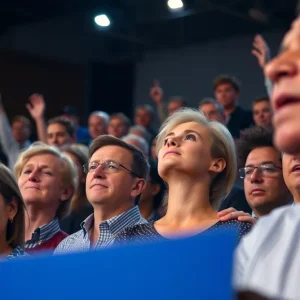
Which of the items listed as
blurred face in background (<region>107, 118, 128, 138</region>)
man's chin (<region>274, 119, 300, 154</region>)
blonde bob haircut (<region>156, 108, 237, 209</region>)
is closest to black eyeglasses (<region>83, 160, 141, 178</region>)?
blonde bob haircut (<region>156, 108, 237, 209</region>)

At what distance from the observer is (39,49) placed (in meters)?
8.78

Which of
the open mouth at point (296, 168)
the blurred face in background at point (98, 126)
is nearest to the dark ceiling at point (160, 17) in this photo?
the blurred face in background at point (98, 126)

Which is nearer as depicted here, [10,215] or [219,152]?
[219,152]

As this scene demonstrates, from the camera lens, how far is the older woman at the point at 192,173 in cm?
218

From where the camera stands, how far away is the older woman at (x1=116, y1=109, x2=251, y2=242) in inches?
85.9

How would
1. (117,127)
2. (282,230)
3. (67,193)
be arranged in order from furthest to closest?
(117,127), (67,193), (282,230)

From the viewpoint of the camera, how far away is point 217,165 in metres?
2.34

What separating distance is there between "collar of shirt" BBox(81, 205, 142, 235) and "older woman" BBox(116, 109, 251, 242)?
385 mm

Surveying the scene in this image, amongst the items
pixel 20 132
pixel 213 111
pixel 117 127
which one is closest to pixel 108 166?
pixel 213 111

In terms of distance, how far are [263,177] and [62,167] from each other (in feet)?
3.23

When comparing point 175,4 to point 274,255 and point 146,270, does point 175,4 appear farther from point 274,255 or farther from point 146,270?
point 146,270

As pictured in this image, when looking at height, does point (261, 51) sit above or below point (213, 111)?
above

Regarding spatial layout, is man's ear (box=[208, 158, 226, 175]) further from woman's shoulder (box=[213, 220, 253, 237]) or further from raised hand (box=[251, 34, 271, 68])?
raised hand (box=[251, 34, 271, 68])

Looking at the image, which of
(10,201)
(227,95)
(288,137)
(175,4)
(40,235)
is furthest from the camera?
(175,4)
